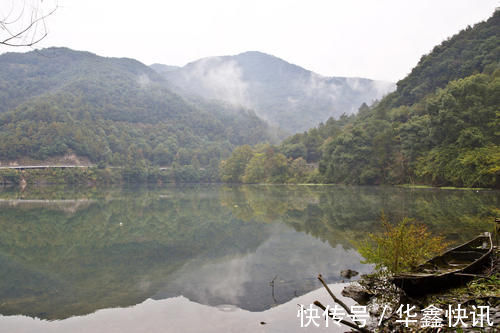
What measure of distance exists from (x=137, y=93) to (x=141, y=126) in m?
31.0

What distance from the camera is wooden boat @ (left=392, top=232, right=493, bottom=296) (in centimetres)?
534

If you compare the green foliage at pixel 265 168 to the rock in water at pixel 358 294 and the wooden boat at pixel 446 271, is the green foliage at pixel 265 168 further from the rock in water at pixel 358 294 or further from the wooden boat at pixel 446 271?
the wooden boat at pixel 446 271

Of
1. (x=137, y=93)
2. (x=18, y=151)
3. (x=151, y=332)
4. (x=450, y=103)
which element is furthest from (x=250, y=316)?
(x=137, y=93)

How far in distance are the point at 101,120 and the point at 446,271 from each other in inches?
5301

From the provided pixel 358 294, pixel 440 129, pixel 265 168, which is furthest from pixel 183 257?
pixel 265 168

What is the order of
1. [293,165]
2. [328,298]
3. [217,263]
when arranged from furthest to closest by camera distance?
1. [293,165]
2. [217,263]
3. [328,298]

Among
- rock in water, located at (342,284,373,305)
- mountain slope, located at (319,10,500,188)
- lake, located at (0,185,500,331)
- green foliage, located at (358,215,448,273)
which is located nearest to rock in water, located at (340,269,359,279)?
lake, located at (0,185,500,331)

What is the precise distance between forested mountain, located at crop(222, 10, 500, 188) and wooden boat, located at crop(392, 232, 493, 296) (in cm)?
1518

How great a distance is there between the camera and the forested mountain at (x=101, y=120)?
314ft

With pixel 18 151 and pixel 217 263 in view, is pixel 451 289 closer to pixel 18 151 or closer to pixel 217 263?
pixel 217 263

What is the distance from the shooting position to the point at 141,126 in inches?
5743

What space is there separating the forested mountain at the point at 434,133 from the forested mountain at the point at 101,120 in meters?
50.5

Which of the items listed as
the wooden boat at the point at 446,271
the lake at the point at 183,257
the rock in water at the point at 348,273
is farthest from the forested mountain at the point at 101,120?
the wooden boat at the point at 446,271

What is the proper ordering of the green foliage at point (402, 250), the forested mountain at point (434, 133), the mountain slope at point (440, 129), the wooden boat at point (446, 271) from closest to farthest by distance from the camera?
1. the wooden boat at point (446, 271)
2. the green foliage at point (402, 250)
3. the mountain slope at point (440, 129)
4. the forested mountain at point (434, 133)
